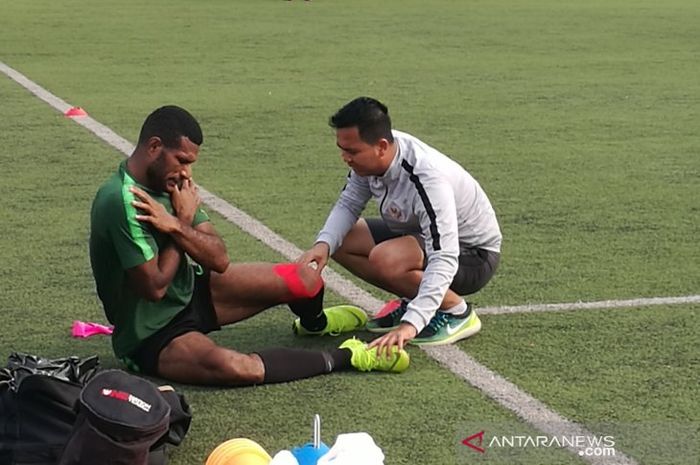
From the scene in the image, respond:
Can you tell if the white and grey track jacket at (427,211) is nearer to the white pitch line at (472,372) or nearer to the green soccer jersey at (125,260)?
the white pitch line at (472,372)

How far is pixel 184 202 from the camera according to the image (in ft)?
17.4

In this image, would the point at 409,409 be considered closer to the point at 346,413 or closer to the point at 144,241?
the point at 346,413

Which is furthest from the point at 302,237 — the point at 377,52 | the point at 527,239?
the point at 377,52

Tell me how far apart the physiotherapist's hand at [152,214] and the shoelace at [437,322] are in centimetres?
131

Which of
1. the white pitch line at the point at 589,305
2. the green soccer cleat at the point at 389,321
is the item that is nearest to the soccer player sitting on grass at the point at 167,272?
the green soccer cleat at the point at 389,321

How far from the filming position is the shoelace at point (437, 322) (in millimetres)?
5855

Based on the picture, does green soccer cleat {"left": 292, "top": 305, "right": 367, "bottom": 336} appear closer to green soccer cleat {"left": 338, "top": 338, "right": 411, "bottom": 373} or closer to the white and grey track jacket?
the white and grey track jacket

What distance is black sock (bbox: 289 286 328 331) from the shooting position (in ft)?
19.0

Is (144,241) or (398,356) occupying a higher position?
(144,241)

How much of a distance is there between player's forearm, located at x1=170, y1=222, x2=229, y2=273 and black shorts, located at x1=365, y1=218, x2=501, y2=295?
3.32 feet

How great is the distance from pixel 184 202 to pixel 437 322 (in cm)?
129

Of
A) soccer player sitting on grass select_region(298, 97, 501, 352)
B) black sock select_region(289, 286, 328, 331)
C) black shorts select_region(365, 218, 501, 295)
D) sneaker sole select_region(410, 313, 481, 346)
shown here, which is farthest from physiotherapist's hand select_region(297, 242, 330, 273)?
sneaker sole select_region(410, 313, 481, 346)

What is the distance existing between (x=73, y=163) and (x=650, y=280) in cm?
490

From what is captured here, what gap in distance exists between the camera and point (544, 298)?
6.50m
